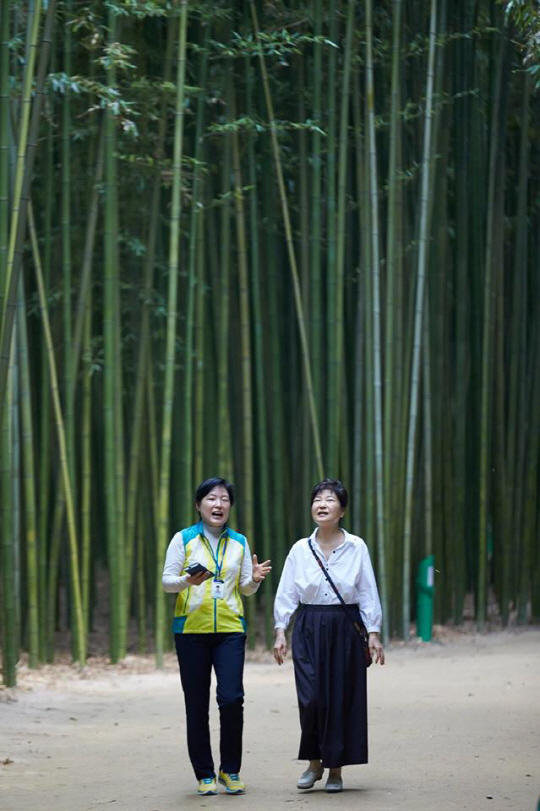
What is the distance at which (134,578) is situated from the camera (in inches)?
289

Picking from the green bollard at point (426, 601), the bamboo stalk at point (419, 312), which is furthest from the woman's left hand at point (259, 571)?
the green bollard at point (426, 601)

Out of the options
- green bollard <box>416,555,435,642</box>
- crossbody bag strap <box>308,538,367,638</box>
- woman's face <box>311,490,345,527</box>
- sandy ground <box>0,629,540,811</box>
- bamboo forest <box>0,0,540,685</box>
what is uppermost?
bamboo forest <box>0,0,540,685</box>

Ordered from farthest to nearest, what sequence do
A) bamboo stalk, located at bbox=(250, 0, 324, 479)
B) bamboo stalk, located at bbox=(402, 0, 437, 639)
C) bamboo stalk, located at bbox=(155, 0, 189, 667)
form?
bamboo stalk, located at bbox=(402, 0, 437, 639), bamboo stalk, located at bbox=(250, 0, 324, 479), bamboo stalk, located at bbox=(155, 0, 189, 667)

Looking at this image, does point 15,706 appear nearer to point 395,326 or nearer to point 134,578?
point 134,578

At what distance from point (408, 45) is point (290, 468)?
239 centimetres

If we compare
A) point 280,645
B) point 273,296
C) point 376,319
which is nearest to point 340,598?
point 280,645

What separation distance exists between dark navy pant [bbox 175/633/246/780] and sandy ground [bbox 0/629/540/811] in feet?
0.37

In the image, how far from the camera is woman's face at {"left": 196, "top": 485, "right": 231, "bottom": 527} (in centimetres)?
377

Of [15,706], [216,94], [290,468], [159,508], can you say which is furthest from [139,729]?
[216,94]

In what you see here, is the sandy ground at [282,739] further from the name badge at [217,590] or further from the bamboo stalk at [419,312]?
the name badge at [217,590]

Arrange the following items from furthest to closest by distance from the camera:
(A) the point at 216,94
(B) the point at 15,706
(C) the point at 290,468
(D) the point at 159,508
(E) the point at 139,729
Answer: (C) the point at 290,468 → (A) the point at 216,94 → (D) the point at 159,508 → (B) the point at 15,706 → (E) the point at 139,729

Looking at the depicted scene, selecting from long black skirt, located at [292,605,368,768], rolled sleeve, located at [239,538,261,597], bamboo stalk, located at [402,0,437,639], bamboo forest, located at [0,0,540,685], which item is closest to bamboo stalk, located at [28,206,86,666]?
bamboo forest, located at [0,0,540,685]

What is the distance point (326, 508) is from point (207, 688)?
1.95 feet

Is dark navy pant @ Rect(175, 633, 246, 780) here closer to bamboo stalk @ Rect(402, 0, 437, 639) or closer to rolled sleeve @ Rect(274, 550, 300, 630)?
rolled sleeve @ Rect(274, 550, 300, 630)
